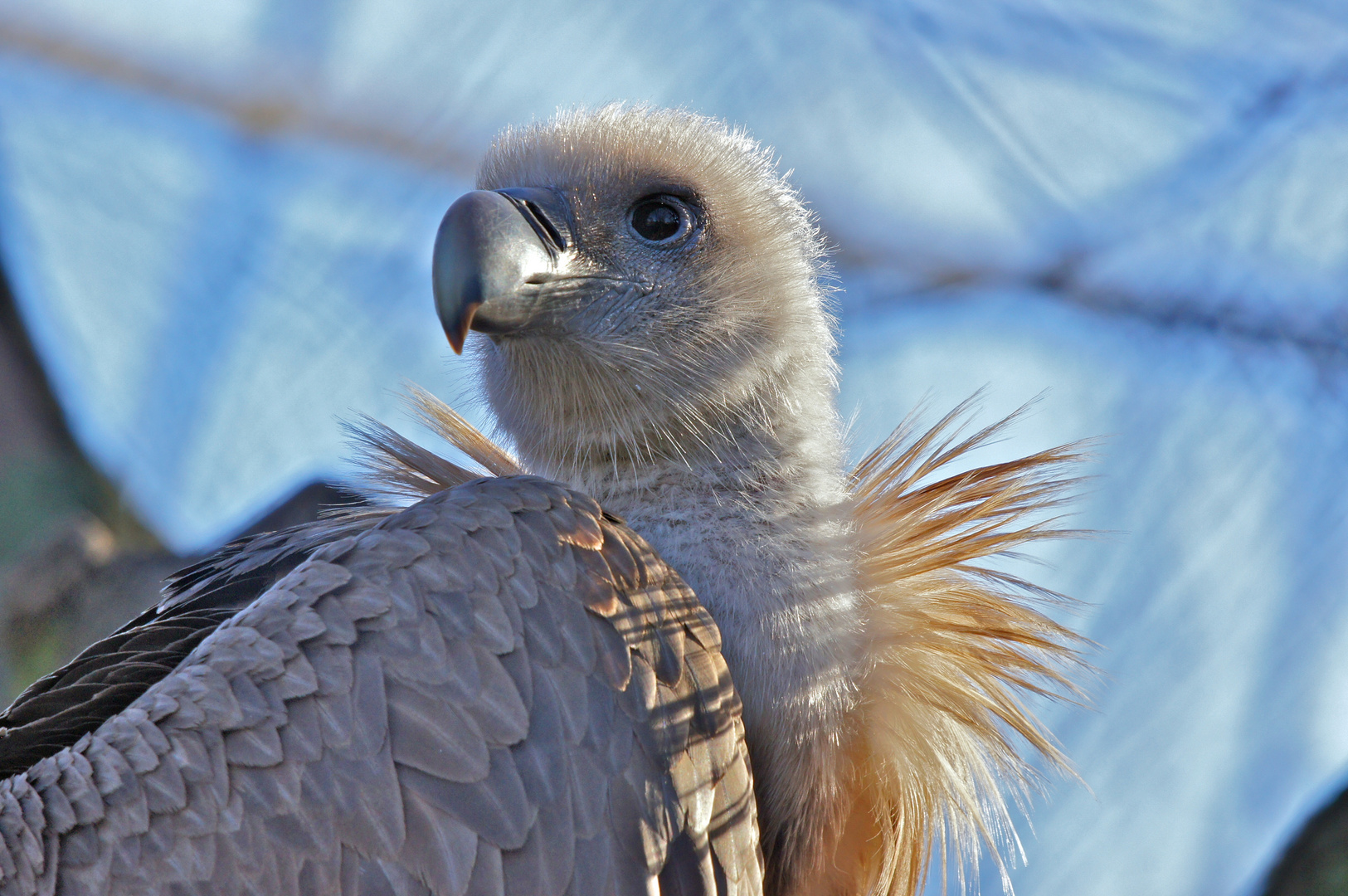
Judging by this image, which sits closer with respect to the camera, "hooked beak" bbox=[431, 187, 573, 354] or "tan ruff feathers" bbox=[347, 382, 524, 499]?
"hooked beak" bbox=[431, 187, 573, 354]

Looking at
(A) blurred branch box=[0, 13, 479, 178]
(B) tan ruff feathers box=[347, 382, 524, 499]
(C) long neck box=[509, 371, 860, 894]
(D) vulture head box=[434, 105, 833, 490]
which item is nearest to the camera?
(C) long neck box=[509, 371, 860, 894]

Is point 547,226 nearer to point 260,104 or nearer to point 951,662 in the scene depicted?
point 260,104

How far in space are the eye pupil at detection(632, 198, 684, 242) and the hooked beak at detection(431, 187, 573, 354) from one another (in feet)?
0.42

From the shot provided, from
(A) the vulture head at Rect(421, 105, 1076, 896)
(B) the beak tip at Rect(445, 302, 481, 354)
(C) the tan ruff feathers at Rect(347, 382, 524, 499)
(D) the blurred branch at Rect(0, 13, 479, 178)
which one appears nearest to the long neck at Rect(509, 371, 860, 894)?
(A) the vulture head at Rect(421, 105, 1076, 896)

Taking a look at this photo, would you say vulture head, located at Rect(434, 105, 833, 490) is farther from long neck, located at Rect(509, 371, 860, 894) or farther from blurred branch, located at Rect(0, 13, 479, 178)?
blurred branch, located at Rect(0, 13, 479, 178)

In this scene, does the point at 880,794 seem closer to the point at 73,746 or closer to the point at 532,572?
the point at 532,572

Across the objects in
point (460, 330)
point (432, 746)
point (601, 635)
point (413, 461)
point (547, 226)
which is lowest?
point (432, 746)

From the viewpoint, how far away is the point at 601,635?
39.6 inches

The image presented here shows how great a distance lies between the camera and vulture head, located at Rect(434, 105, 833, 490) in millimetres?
1371

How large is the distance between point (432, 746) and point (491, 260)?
20.6 inches

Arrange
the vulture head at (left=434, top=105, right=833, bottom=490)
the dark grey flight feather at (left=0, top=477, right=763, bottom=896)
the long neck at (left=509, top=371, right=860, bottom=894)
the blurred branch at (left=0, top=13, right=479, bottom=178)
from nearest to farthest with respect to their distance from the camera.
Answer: the dark grey flight feather at (left=0, top=477, right=763, bottom=896)
the long neck at (left=509, top=371, right=860, bottom=894)
the blurred branch at (left=0, top=13, right=479, bottom=178)
the vulture head at (left=434, top=105, right=833, bottom=490)

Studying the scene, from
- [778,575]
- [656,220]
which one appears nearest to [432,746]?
[778,575]

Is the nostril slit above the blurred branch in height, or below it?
below

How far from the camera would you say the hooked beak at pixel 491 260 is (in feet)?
3.86
